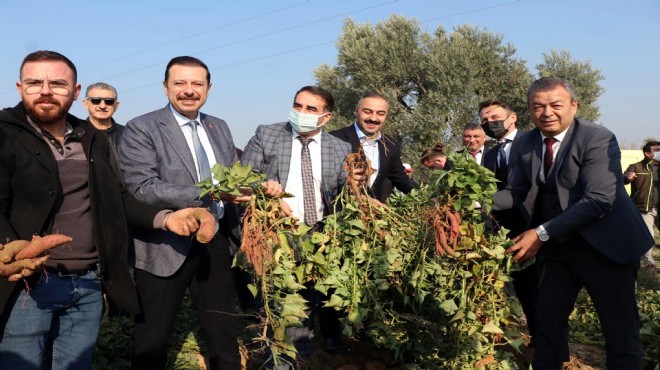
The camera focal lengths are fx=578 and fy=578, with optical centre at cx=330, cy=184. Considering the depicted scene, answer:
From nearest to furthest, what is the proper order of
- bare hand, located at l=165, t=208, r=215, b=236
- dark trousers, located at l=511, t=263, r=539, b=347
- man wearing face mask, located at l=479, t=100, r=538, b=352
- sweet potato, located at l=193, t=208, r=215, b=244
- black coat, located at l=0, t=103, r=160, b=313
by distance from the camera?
black coat, located at l=0, t=103, r=160, b=313, sweet potato, located at l=193, t=208, r=215, b=244, bare hand, located at l=165, t=208, r=215, b=236, man wearing face mask, located at l=479, t=100, r=538, b=352, dark trousers, located at l=511, t=263, r=539, b=347

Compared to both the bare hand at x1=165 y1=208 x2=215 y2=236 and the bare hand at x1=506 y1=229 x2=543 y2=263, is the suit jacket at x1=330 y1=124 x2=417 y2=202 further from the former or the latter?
the bare hand at x1=165 y1=208 x2=215 y2=236

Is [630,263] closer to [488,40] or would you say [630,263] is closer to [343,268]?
[343,268]

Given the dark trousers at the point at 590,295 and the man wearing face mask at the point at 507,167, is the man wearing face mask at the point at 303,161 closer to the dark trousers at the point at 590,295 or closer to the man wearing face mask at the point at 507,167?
the man wearing face mask at the point at 507,167

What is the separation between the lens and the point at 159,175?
137 inches

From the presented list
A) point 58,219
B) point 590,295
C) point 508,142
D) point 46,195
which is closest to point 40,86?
point 46,195

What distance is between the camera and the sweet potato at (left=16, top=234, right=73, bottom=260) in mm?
2434

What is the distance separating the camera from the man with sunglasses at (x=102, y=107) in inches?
211

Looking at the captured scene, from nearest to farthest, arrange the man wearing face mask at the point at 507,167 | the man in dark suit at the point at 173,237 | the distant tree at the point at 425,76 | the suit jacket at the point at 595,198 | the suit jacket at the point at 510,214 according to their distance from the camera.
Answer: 1. the suit jacket at the point at 595,198
2. the man in dark suit at the point at 173,237
3. the suit jacket at the point at 510,214
4. the man wearing face mask at the point at 507,167
5. the distant tree at the point at 425,76

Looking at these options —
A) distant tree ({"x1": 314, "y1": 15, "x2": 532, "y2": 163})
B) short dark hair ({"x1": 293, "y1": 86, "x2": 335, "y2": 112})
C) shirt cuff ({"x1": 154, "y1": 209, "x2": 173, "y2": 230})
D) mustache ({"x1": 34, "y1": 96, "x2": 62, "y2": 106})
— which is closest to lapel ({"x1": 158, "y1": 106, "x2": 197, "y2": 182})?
shirt cuff ({"x1": 154, "y1": 209, "x2": 173, "y2": 230})

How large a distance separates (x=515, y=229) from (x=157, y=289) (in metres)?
2.67

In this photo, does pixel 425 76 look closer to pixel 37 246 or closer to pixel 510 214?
pixel 510 214

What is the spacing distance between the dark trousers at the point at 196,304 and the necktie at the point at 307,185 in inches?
22.7

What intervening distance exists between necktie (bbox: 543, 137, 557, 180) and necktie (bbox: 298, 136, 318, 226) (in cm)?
150

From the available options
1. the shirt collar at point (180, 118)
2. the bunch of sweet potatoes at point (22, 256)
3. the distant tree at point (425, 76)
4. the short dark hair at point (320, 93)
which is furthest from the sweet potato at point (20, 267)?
the distant tree at point (425, 76)
